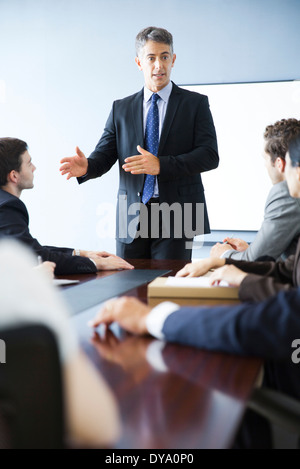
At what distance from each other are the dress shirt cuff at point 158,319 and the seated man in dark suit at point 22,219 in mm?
1153

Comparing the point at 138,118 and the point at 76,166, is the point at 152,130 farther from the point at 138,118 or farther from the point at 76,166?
the point at 76,166

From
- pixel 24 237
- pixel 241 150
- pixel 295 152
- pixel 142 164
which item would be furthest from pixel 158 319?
pixel 241 150

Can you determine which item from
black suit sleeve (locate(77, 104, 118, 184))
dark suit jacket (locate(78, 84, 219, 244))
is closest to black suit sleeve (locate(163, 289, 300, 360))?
dark suit jacket (locate(78, 84, 219, 244))

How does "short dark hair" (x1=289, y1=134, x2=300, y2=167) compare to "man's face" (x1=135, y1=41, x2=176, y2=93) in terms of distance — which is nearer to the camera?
"short dark hair" (x1=289, y1=134, x2=300, y2=167)

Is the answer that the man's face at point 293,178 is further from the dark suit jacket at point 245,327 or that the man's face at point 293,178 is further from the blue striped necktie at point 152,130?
the blue striped necktie at point 152,130

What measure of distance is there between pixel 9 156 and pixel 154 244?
3.02 feet

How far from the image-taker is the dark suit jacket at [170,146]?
2828 millimetres

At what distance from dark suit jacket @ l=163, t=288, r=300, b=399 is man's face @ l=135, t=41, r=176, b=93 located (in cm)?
207

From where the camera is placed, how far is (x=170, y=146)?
9.57 feet

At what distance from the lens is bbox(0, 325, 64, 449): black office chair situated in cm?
40

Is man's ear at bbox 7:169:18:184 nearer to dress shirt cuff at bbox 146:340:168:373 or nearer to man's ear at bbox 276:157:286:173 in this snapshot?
man's ear at bbox 276:157:286:173

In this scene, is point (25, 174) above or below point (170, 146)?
below
